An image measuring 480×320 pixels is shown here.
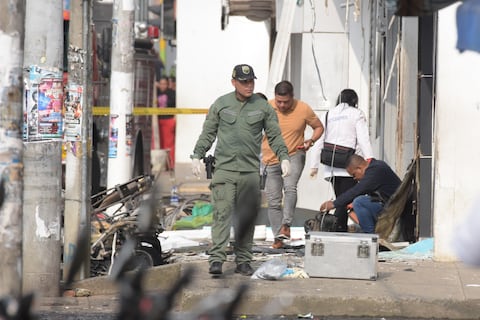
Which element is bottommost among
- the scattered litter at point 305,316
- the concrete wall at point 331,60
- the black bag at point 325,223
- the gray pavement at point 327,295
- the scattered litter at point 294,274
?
the scattered litter at point 305,316

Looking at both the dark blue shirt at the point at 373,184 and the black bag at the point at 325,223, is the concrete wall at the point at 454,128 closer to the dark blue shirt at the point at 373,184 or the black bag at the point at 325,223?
the dark blue shirt at the point at 373,184

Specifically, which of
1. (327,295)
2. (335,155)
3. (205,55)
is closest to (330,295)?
(327,295)

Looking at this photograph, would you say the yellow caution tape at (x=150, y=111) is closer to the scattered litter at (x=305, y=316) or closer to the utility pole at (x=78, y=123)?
the utility pole at (x=78, y=123)

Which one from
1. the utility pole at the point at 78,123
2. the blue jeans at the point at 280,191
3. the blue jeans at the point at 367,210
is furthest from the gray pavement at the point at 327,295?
the blue jeans at the point at 280,191

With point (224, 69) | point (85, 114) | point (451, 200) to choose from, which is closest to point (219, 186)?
point (85, 114)

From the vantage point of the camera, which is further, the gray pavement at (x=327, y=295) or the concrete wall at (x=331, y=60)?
the concrete wall at (x=331, y=60)

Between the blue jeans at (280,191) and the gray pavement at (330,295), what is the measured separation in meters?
2.18

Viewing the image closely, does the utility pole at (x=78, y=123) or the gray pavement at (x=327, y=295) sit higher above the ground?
the utility pole at (x=78, y=123)

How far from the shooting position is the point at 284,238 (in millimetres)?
12297

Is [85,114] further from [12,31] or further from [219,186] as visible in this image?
[12,31]

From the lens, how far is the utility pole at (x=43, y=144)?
9.12m

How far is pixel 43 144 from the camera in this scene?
364 inches

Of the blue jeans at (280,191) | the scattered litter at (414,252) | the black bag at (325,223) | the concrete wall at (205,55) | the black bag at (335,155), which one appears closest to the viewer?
the scattered litter at (414,252)

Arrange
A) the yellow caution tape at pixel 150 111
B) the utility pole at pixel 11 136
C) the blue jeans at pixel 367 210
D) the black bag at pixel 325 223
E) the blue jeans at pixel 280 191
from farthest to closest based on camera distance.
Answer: the yellow caution tape at pixel 150 111
the blue jeans at pixel 280 191
the black bag at pixel 325 223
the blue jeans at pixel 367 210
the utility pole at pixel 11 136
